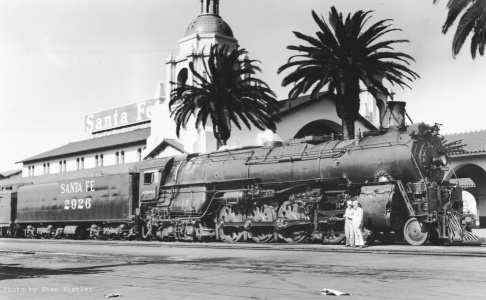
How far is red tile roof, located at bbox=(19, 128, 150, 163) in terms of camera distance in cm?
6009

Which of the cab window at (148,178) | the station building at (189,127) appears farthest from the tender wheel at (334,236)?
the station building at (189,127)

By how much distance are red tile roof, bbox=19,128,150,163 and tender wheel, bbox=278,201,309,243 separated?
120 ft

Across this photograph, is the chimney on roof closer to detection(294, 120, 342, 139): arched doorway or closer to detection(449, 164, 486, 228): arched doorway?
detection(294, 120, 342, 139): arched doorway

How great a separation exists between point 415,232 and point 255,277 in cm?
1062

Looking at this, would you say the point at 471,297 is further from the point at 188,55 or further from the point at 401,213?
the point at 188,55

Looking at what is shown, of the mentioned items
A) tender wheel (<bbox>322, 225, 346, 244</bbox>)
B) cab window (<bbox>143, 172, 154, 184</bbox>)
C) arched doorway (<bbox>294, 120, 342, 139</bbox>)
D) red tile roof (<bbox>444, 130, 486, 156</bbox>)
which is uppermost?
arched doorway (<bbox>294, 120, 342, 139</bbox>)

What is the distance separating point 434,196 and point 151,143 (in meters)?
36.8

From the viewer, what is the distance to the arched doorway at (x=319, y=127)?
178 feet

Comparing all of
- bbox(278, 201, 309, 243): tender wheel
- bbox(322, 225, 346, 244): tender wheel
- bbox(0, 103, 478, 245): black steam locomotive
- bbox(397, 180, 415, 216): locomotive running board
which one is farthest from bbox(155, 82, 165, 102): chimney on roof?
bbox(397, 180, 415, 216): locomotive running board

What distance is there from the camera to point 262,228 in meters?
23.7

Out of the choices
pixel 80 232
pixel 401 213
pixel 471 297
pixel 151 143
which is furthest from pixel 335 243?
pixel 151 143

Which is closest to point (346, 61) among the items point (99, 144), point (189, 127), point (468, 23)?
point (468, 23)

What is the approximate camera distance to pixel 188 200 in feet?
87.1

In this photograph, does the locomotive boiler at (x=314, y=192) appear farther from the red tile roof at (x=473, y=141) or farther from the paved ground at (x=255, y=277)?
the red tile roof at (x=473, y=141)
